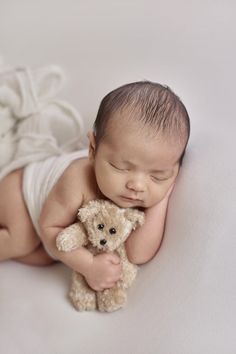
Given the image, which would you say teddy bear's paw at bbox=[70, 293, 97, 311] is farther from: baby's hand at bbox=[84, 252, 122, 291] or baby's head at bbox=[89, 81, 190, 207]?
baby's head at bbox=[89, 81, 190, 207]

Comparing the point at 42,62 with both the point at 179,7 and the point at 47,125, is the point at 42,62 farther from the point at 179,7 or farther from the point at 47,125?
the point at 179,7

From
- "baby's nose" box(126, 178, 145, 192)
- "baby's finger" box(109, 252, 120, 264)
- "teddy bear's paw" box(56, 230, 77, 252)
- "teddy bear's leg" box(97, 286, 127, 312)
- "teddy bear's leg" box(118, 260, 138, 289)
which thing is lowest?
"teddy bear's leg" box(97, 286, 127, 312)

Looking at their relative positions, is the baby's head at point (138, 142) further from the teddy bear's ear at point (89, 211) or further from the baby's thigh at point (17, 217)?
the baby's thigh at point (17, 217)

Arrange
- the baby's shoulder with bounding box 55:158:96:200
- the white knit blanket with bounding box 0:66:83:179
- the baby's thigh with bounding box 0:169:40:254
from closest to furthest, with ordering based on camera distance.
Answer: the baby's shoulder with bounding box 55:158:96:200, the baby's thigh with bounding box 0:169:40:254, the white knit blanket with bounding box 0:66:83:179

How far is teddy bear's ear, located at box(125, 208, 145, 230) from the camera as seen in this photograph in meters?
0.91

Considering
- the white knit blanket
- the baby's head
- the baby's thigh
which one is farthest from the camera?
the white knit blanket

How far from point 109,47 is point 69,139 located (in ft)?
0.77

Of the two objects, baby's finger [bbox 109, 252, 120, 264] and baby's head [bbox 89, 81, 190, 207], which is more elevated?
baby's head [bbox 89, 81, 190, 207]

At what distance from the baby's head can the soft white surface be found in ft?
0.30

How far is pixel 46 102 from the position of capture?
1271 mm

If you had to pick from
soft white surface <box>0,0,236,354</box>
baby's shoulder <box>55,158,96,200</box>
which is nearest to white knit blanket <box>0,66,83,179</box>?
soft white surface <box>0,0,236,354</box>

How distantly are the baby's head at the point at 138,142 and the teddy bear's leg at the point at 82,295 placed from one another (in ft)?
0.58

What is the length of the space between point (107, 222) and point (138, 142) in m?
0.15

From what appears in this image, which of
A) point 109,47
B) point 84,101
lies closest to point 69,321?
point 84,101
